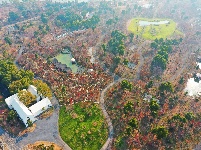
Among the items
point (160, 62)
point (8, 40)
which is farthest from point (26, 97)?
point (160, 62)

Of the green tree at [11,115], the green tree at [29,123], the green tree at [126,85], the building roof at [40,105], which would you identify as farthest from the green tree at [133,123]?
the green tree at [11,115]

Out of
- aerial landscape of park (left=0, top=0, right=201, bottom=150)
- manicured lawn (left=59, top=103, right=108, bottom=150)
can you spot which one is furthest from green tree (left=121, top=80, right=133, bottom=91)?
manicured lawn (left=59, top=103, right=108, bottom=150)

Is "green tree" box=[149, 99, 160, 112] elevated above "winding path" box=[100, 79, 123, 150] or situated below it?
above

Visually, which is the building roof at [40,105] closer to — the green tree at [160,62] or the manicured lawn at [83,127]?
the manicured lawn at [83,127]

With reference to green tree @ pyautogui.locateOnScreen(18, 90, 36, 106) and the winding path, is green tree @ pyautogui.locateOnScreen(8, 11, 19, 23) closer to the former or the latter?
green tree @ pyautogui.locateOnScreen(18, 90, 36, 106)

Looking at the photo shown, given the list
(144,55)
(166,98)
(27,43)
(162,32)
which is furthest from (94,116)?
(162,32)
